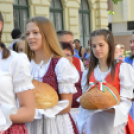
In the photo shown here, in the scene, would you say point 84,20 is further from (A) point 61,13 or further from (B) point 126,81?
(B) point 126,81

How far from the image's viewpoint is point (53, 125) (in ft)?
8.79

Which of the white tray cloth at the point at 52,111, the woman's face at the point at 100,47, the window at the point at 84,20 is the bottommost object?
the white tray cloth at the point at 52,111

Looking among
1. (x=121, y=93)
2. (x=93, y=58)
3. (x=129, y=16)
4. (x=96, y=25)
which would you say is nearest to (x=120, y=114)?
(x=121, y=93)

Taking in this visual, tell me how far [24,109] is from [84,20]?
13.6 m

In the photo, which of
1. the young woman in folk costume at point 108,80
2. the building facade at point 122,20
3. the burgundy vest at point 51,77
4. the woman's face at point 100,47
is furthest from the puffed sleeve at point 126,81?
the building facade at point 122,20

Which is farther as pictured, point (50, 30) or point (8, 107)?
point (50, 30)

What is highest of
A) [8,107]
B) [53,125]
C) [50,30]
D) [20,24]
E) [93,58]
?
[20,24]

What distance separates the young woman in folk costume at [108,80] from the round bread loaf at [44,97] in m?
0.60

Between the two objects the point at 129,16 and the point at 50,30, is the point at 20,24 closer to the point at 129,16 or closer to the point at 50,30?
the point at 50,30

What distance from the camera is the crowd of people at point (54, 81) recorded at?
68.0 inches

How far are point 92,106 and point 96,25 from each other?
510 inches

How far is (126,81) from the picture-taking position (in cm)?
324

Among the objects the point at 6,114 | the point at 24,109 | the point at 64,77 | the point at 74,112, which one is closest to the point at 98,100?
the point at 64,77

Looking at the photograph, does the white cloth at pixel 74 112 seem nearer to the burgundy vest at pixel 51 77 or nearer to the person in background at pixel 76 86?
the person in background at pixel 76 86
